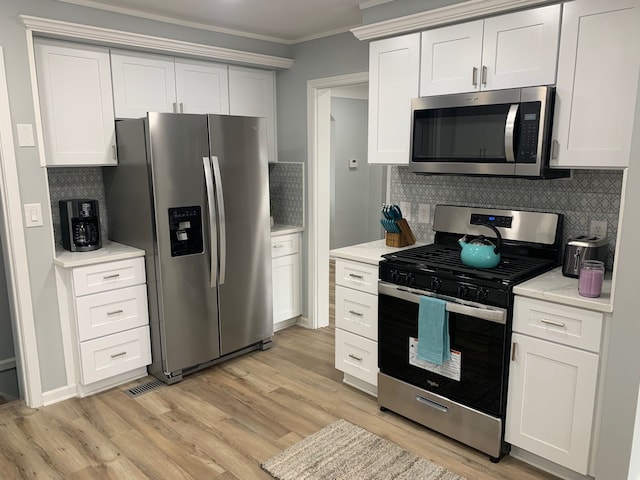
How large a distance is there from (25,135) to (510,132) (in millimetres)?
2664

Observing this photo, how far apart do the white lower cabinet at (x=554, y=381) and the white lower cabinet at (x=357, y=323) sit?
0.86 metres

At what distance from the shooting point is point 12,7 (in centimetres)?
269

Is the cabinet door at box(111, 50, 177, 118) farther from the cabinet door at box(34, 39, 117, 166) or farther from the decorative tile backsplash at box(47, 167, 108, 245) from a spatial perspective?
the decorative tile backsplash at box(47, 167, 108, 245)

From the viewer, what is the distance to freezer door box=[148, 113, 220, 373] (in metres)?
3.03

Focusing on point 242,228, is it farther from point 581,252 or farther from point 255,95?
point 581,252

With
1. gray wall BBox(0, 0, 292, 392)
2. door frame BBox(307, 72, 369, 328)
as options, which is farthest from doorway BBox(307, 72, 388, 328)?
gray wall BBox(0, 0, 292, 392)

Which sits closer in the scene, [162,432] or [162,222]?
[162,432]

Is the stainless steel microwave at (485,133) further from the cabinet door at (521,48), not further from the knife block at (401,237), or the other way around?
the knife block at (401,237)

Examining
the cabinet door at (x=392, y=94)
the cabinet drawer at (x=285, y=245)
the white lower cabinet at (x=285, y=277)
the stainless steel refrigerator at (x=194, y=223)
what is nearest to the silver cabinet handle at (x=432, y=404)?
the cabinet door at (x=392, y=94)

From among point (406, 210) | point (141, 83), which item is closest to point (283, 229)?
point (406, 210)

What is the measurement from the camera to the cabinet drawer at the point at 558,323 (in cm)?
206

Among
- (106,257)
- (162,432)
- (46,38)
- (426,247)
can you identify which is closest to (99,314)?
(106,257)

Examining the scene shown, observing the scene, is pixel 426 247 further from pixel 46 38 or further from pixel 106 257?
pixel 46 38

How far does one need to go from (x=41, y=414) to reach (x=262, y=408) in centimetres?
133
